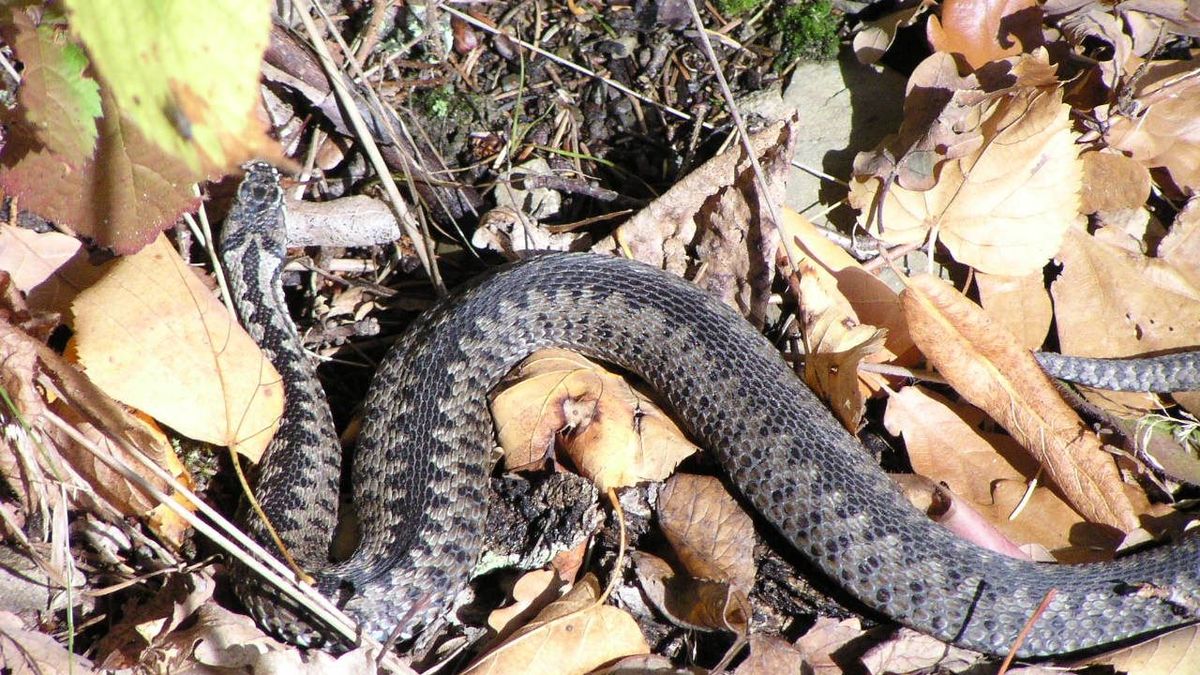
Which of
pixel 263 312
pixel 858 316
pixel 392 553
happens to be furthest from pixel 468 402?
pixel 858 316

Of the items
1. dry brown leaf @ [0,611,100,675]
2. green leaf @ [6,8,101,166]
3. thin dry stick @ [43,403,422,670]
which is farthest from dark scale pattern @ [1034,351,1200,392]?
dry brown leaf @ [0,611,100,675]

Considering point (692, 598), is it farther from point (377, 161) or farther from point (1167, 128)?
point (1167, 128)

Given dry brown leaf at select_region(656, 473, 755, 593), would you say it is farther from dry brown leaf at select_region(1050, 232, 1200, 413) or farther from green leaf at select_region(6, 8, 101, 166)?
green leaf at select_region(6, 8, 101, 166)

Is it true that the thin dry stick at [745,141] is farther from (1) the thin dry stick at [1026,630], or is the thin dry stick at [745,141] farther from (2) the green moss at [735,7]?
(1) the thin dry stick at [1026,630]

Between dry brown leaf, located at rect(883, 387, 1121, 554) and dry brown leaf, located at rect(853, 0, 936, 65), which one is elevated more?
dry brown leaf, located at rect(853, 0, 936, 65)

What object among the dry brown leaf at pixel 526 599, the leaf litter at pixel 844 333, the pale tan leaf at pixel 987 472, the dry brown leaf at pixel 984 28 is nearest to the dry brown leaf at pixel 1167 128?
the leaf litter at pixel 844 333

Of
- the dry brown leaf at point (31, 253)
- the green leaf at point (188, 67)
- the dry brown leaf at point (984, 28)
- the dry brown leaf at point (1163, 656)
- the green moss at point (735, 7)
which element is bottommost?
the dry brown leaf at point (1163, 656)
